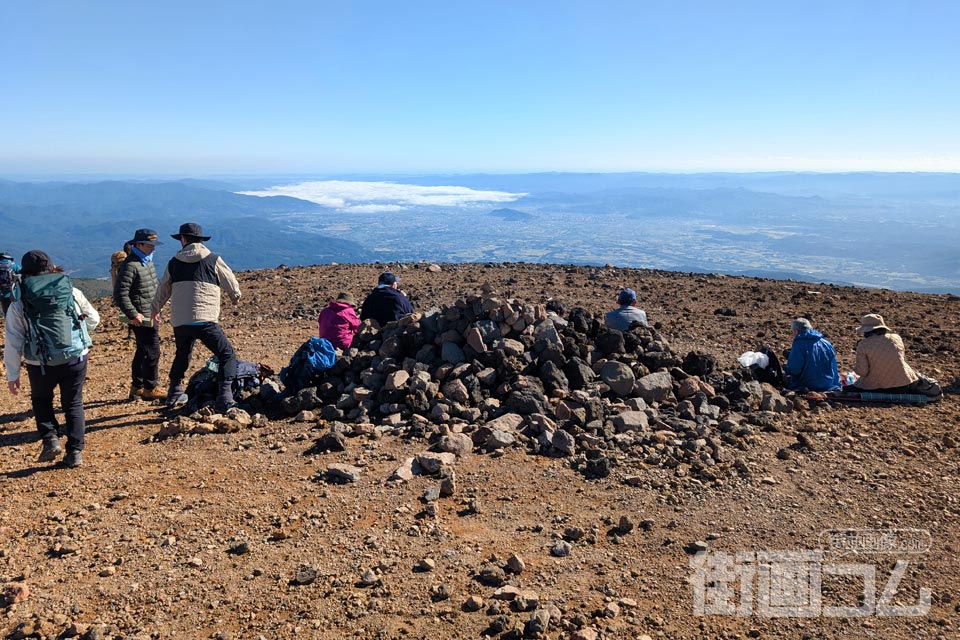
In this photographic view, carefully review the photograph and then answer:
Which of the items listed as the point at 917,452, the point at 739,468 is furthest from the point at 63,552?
the point at 917,452

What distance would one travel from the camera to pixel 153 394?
27.1 feet

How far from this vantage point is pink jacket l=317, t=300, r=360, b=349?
9211mm

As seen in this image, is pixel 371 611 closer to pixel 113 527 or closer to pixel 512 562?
pixel 512 562

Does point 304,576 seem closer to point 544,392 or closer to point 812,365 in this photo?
point 544,392

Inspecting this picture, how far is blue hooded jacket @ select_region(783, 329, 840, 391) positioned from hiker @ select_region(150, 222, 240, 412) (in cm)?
863

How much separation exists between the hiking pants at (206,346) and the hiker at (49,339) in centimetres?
115

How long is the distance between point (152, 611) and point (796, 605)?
A: 16.0ft

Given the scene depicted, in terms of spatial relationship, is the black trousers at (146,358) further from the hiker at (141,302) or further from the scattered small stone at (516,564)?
the scattered small stone at (516,564)

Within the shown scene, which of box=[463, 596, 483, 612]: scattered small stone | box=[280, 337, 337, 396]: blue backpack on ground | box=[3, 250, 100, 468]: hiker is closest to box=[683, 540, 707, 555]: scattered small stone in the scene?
box=[463, 596, 483, 612]: scattered small stone

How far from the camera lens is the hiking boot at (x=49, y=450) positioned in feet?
20.2

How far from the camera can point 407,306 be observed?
9.80m

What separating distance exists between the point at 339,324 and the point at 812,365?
25.8ft

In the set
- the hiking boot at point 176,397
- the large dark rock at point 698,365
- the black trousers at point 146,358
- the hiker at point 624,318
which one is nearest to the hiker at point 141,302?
the black trousers at point 146,358

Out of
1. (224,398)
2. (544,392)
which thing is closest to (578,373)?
(544,392)
